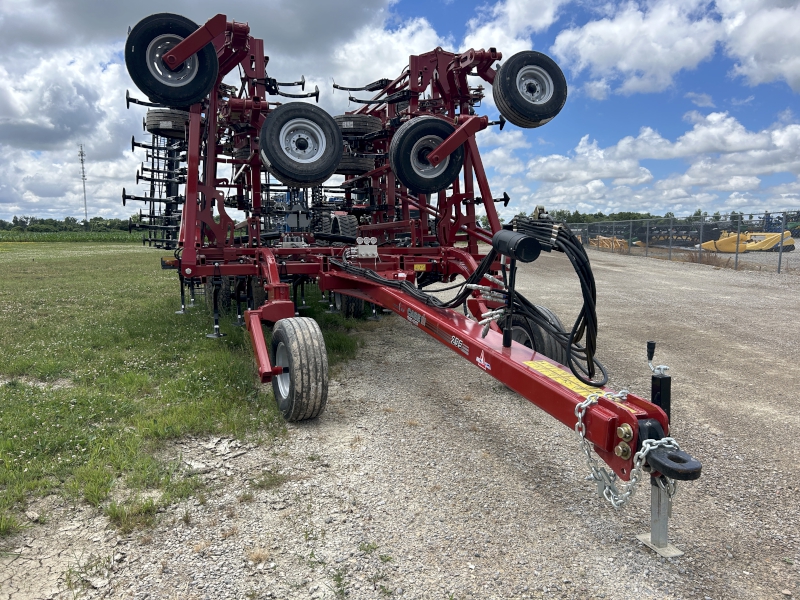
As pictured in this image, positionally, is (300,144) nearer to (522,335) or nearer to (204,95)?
(204,95)

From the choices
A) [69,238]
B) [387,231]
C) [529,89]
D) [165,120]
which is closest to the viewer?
[529,89]

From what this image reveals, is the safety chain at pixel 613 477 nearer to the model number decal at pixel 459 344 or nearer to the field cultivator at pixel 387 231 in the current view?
the field cultivator at pixel 387 231

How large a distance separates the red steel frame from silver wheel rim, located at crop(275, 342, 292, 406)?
18 centimetres

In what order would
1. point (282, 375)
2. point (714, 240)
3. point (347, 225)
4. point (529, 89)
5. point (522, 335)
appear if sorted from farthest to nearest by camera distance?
point (714, 240) < point (347, 225) < point (529, 89) < point (522, 335) < point (282, 375)

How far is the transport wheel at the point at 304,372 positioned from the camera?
4.26 metres

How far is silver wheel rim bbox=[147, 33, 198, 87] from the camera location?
20.6ft

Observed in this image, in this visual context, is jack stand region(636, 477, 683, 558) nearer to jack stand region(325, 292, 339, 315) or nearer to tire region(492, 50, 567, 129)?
tire region(492, 50, 567, 129)

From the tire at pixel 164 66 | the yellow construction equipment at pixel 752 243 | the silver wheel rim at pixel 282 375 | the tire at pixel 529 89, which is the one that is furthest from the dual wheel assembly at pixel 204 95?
the yellow construction equipment at pixel 752 243

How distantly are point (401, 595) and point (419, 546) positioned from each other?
37cm

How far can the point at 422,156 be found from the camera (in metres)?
7.51

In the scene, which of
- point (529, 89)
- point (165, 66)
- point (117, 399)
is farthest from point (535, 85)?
Answer: point (117, 399)

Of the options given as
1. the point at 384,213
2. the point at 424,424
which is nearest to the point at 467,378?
the point at 424,424

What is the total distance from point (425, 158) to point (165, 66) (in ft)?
11.0

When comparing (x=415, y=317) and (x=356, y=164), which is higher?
(x=356, y=164)
